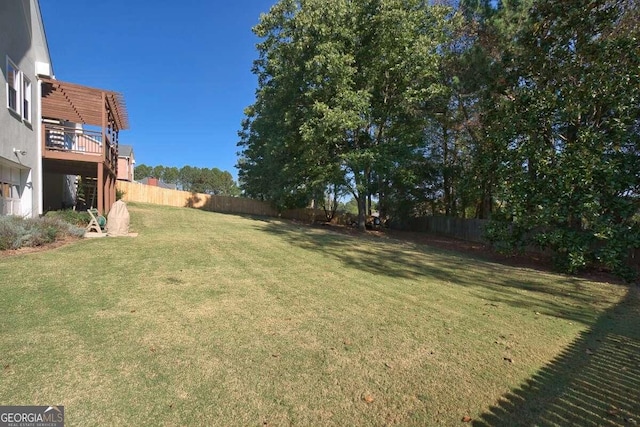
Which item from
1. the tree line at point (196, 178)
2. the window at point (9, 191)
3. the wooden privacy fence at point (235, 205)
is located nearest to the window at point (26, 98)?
the window at point (9, 191)

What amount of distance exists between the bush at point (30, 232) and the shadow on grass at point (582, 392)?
30.6ft

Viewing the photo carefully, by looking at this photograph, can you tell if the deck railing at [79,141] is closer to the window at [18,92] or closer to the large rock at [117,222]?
the window at [18,92]

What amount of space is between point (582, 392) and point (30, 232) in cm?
1044

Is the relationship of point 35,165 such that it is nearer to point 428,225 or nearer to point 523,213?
point 523,213

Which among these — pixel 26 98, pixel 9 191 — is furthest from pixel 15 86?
pixel 9 191

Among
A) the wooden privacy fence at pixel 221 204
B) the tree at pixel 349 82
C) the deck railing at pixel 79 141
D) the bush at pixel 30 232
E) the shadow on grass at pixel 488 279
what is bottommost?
the shadow on grass at pixel 488 279

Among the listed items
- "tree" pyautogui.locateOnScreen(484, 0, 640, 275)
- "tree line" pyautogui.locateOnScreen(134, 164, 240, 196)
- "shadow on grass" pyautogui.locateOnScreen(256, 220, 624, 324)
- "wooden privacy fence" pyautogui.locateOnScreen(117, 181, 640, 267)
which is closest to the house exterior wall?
"shadow on grass" pyautogui.locateOnScreen(256, 220, 624, 324)

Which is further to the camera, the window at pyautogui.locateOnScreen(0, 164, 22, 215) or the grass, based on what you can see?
the window at pyautogui.locateOnScreen(0, 164, 22, 215)

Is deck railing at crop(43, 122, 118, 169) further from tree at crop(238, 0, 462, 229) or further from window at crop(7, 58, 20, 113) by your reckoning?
tree at crop(238, 0, 462, 229)

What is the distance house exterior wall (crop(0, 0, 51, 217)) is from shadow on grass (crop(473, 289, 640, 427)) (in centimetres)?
1124

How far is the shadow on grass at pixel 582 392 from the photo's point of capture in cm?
263

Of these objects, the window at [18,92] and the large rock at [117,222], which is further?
the large rock at [117,222]

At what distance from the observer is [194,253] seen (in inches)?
332

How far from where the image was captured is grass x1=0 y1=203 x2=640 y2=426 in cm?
262
